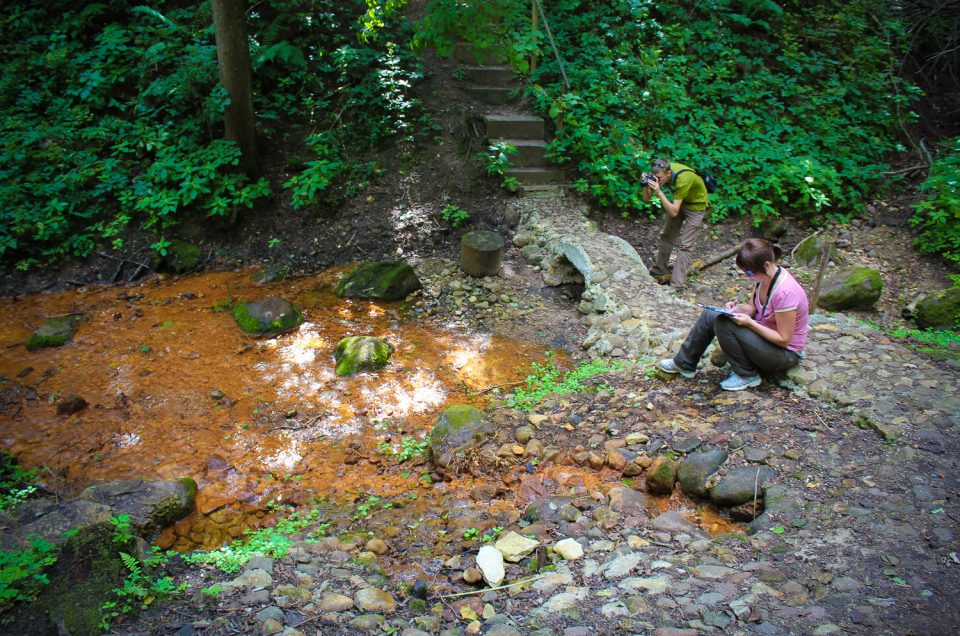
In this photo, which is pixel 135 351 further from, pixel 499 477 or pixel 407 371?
pixel 499 477

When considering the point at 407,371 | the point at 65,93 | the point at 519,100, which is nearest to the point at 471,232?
the point at 407,371

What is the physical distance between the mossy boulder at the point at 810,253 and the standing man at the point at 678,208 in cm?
193

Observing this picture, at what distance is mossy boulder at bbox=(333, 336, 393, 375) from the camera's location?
5.58 m

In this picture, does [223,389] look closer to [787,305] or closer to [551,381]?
[551,381]

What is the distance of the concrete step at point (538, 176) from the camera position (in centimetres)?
836

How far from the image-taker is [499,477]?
4090 mm

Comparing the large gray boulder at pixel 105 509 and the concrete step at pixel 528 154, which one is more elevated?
the concrete step at pixel 528 154

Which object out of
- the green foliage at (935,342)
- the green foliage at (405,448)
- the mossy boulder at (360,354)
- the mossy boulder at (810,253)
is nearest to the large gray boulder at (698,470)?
the green foliage at (405,448)

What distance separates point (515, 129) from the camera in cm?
859

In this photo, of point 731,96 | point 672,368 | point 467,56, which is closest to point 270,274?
point 672,368

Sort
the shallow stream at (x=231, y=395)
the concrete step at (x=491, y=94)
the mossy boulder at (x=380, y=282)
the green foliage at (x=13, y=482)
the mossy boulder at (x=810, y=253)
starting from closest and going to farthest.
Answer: the green foliage at (x=13, y=482) → the shallow stream at (x=231, y=395) → the mossy boulder at (x=380, y=282) → the mossy boulder at (x=810, y=253) → the concrete step at (x=491, y=94)

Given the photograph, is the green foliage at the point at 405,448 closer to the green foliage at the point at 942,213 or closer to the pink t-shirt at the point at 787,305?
the pink t-shirt at the point at 787,305

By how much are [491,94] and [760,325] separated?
6.53 metres

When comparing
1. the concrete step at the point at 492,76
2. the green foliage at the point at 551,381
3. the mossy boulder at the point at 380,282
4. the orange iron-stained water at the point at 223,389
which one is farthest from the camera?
the concrete step at the point at 492,76
